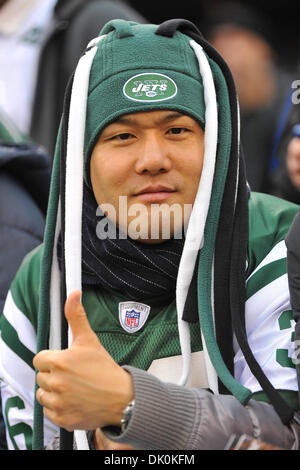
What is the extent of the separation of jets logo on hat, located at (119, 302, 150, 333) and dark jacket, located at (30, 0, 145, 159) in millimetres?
1739

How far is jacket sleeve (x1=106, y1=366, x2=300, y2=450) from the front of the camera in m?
2.14

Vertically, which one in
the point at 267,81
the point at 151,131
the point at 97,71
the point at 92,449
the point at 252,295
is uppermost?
the point at 267,81

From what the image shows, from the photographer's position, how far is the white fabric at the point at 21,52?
14.0 feet

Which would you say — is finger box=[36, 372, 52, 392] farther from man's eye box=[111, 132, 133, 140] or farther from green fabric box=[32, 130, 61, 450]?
man's eye box=[111, 132, 133, 140]

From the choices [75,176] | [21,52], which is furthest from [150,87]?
[21,52]

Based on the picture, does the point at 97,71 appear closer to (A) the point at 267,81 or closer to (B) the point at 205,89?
(B) the point at 205,89

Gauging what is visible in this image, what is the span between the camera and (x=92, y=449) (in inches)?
98.3

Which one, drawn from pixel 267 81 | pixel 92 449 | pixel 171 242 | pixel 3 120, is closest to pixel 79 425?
pixel 92 449

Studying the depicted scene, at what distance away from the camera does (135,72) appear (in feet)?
8.32

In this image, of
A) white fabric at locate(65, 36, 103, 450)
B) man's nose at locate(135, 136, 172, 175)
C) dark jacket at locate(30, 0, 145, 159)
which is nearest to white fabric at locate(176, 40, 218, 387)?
man's nose at locate(135, 136, 172, 175)

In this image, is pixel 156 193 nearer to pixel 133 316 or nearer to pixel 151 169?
pixel 151 169

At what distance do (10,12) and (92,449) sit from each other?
2375mm

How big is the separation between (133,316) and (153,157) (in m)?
0.46

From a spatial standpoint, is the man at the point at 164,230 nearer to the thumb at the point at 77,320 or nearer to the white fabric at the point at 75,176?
the white fabric at the point at 75,176
